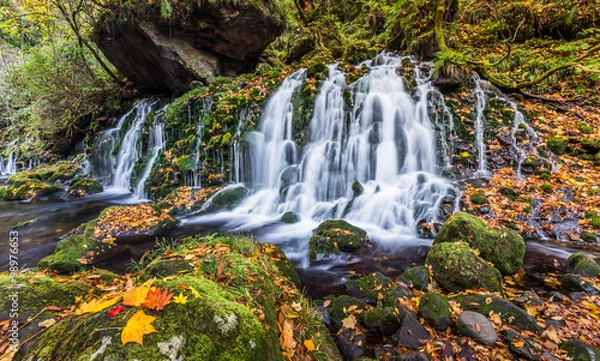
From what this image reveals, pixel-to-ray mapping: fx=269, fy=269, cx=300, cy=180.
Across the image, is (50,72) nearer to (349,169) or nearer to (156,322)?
(349,169)

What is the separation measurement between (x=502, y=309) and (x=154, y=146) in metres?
13.1

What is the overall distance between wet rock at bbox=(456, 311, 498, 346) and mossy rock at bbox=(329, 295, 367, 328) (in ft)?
3.79

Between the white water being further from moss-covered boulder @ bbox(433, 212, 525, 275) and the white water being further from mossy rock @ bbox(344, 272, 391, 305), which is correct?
mossy rock @ bbox(344, 272, 391, 305)

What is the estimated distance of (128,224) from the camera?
6.91m

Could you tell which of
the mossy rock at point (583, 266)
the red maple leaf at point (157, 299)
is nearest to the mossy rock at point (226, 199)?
the red maple leaf at point (157, 299)

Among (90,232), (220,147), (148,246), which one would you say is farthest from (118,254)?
(220,147)

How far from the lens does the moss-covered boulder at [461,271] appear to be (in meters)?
3.70

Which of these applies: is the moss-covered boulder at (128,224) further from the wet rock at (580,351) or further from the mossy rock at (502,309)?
the wet rock at (580,351)

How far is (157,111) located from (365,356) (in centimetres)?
1387

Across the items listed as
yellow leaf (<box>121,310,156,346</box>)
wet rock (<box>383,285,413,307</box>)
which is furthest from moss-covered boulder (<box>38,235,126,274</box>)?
wet rock (<box>383,285,413,307</box>)

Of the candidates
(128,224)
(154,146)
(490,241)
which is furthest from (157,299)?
(154,146)

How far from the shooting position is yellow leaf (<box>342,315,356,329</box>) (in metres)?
3.33

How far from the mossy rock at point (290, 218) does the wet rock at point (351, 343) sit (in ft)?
13.9

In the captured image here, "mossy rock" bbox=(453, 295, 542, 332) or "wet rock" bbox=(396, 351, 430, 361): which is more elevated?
"mossy rock" bbox=(453, 295, 542, 332)
